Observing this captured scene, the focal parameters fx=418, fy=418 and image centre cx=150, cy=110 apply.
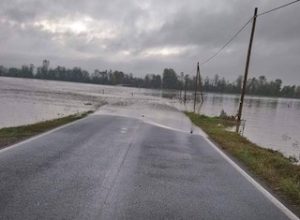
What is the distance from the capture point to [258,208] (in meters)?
6.79

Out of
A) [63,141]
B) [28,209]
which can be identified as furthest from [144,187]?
[63,141]

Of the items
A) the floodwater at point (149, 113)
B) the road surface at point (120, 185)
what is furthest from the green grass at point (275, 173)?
the floodwater at point (149, 113)

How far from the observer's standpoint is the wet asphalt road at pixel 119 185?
596 centimetres

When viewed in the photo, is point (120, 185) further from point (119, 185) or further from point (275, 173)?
point (275, 173)

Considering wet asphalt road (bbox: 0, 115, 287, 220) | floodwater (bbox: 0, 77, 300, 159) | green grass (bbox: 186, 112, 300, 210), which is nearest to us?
wet asphalt road (bbox: 0, 115, 287, 220)

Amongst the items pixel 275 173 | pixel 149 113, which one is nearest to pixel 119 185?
pixel 275 173

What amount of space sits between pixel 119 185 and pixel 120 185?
0.07 ft

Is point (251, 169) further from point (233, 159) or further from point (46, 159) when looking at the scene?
point (46, 159)

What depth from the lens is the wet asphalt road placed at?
5961mm

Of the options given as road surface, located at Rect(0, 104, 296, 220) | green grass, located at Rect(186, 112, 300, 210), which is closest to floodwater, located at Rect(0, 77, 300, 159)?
green grass, located at Rect(186, 112, 300, 210)

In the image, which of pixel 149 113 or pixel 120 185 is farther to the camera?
pixel 149 113

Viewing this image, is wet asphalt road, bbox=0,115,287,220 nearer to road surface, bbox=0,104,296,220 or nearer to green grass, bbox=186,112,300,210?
road surface, bbox=0,104,296,220

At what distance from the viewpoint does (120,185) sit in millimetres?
7527

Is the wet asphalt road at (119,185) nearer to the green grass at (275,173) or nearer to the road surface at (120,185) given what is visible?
the road surface at (120,185)
